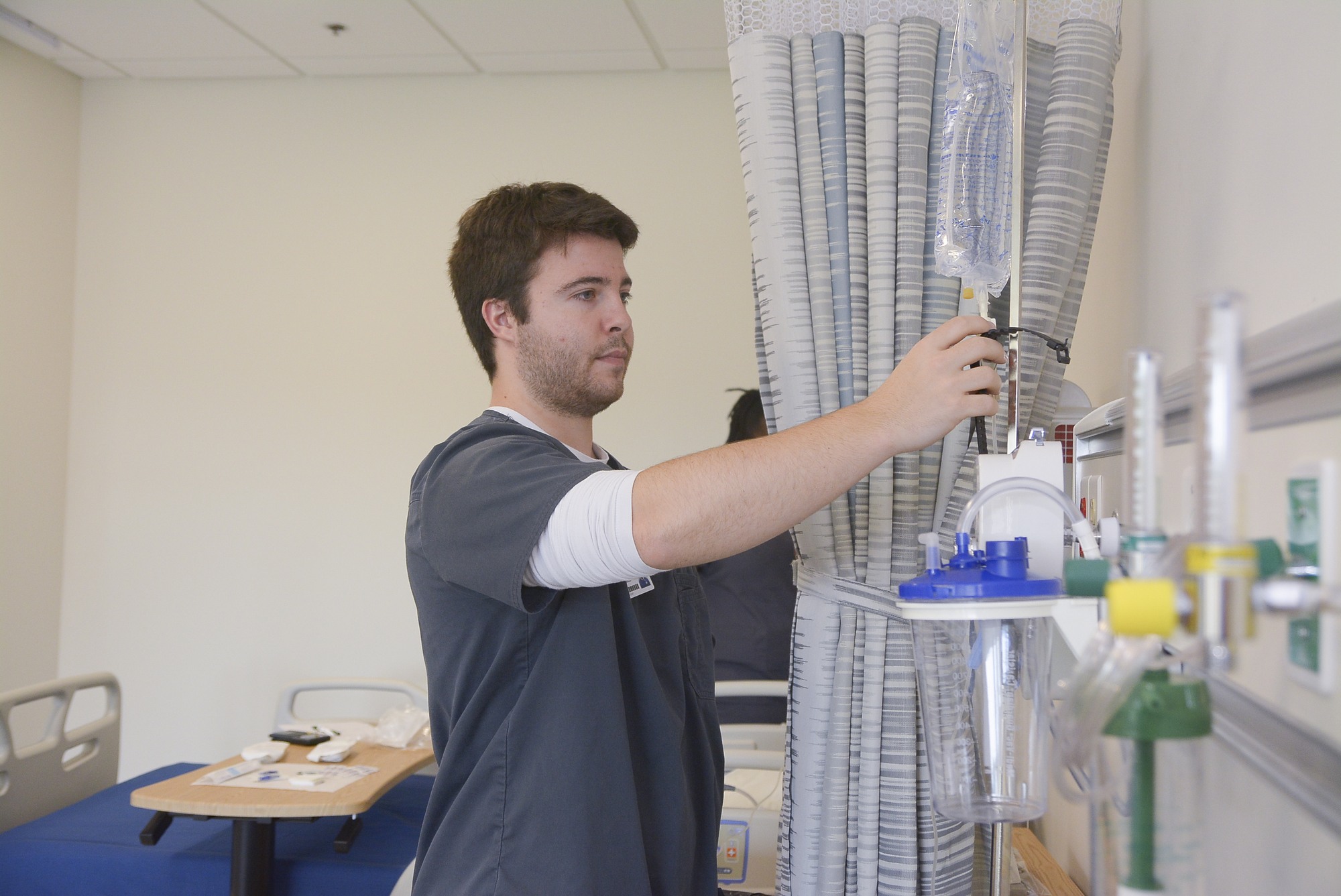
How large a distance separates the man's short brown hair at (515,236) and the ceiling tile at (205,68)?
2.67 meters

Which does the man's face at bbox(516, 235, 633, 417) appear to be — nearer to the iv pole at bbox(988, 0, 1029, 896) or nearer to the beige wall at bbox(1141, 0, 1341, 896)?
the iv pole at bbox(988, 0, 1029, 896)

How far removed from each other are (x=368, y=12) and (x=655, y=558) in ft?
9.37

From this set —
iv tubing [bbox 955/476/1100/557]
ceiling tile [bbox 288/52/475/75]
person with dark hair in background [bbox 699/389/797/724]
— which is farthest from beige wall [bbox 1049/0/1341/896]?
ceiling tile [bbox 288/52/475/75]

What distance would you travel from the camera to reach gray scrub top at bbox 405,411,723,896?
108cm

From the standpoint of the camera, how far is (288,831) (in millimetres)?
2502

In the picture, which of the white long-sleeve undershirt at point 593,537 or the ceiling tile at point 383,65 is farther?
the ceiling tile at point 383,65

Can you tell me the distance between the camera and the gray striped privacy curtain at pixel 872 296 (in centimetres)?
119

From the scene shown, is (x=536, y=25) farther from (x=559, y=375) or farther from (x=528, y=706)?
(x=528, y=706)

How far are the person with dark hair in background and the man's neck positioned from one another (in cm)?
126

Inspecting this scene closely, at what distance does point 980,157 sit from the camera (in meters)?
1.10

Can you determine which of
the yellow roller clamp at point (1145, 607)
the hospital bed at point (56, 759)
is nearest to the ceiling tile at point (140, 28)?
the hospital bed at point (56, 759)

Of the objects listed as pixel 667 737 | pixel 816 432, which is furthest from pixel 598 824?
pixel 816 432

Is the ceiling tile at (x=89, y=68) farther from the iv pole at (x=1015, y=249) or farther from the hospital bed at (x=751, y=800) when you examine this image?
the iv pole at (x=1015, y=249)

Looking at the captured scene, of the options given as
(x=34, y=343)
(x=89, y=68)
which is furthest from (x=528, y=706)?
(x=89, y=68)
